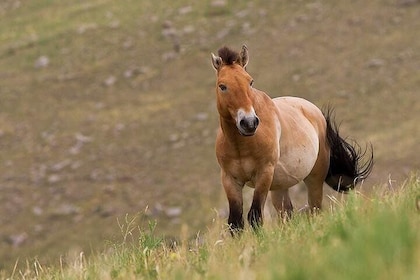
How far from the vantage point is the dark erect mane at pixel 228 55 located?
9.40 meters

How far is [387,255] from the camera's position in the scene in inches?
179

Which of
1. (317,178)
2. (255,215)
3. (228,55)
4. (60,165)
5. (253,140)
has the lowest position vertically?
(60,165)

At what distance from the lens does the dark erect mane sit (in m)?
9.40

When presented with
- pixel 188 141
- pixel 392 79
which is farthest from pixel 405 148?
pixel 188 141

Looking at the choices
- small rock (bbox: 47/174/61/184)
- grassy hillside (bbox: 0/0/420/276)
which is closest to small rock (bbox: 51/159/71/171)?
grassy hillside (bbox: 0/0/420/276)

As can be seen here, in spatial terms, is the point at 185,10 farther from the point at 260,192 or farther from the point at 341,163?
the point at 260,192

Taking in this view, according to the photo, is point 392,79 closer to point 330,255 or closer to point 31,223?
point 31,223

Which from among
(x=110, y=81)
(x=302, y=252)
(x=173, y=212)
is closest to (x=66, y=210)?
(x=173, y=212)

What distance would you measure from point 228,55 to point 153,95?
25609 millimetres

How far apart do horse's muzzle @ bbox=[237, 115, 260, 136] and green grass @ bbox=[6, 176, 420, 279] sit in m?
1.42

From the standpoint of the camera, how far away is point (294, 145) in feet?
33.9

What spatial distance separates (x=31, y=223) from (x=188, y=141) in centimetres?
498

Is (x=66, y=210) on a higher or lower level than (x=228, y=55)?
→ lower

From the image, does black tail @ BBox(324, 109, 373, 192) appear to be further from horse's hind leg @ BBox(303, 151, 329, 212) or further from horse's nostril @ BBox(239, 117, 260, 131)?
horse's nostril @ BBox(239, 117, 260, 131)
